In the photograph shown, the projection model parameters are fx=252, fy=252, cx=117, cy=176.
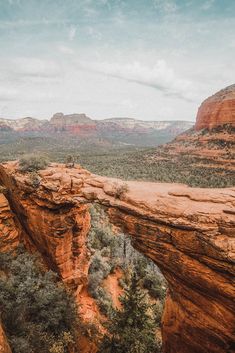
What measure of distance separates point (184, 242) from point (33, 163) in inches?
427

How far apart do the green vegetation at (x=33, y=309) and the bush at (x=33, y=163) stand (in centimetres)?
519

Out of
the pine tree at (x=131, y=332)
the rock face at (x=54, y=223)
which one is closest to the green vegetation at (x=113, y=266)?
the rock face at (x=54, y=223)

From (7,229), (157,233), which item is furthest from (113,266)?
(157,233)

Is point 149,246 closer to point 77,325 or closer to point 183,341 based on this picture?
point 183,341

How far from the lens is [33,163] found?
15797 mm

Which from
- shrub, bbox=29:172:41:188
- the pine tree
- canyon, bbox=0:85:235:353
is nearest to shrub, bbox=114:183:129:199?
canyon, bbox=0:85:235:353

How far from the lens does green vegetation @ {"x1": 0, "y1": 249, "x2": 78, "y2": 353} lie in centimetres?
1066

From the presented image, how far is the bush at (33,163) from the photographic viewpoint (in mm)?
15641

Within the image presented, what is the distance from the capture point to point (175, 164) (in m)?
74.8

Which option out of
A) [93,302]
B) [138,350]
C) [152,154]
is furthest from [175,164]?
[138,350]

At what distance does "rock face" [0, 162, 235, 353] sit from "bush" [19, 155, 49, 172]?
85.2 inches

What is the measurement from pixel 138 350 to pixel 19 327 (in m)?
5.60

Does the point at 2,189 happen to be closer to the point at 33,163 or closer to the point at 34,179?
the point at 33,163

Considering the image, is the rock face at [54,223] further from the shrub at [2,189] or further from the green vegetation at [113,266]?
the green vegetation at [113,266]
